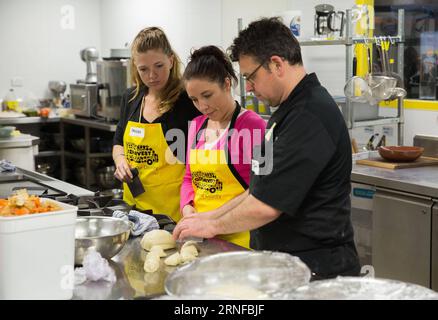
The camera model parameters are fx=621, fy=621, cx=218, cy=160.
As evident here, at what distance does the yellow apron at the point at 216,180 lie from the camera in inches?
94.7

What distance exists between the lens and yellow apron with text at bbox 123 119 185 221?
286 centimetres

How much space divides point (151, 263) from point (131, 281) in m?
0.10

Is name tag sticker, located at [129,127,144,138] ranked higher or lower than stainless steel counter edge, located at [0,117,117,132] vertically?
higher

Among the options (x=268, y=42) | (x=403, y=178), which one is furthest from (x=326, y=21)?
(x=268, y=42)

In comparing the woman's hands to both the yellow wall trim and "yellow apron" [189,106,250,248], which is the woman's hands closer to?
"yellow apron" [189,106,250,248]

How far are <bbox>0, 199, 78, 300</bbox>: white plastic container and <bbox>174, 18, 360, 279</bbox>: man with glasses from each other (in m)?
0.52

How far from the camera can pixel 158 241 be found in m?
2.01

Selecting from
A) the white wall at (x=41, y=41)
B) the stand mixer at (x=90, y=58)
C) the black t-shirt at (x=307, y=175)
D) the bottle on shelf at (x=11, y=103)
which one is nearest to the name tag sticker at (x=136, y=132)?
the black t-shirt at (x=307, y=175)

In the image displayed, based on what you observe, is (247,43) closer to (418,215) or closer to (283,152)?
(283,152)

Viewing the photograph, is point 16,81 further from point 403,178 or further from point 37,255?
point 37,255

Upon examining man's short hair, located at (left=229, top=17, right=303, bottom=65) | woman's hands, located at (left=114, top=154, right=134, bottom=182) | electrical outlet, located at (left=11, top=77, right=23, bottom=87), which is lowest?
woman's hands, located at (left=114, top=154, right=134, bottom=182)

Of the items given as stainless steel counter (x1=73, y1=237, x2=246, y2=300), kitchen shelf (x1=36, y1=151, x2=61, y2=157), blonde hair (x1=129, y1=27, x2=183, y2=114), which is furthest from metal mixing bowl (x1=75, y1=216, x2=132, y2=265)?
kitchen shelf (x1=36, y1=151, x2=61, y2=157)

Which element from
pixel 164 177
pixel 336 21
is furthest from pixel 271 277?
pixel 336 21

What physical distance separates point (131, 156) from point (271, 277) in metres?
1.59
